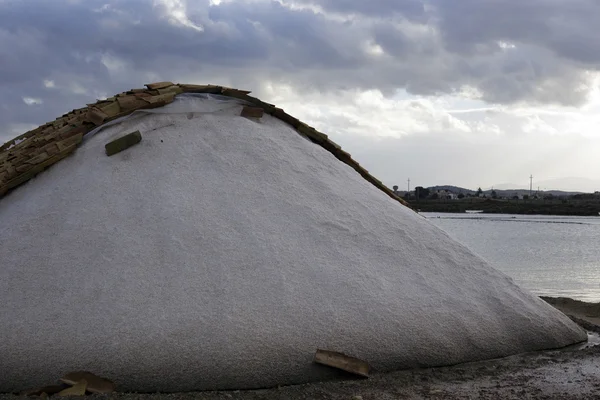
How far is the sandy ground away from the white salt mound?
140 millimetres

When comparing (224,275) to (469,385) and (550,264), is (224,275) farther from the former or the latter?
(550,264)

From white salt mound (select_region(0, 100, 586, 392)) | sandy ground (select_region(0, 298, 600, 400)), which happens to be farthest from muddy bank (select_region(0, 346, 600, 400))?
white salt mound (select_region(0, 100, 586, 392))

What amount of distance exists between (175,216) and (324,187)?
1.51m

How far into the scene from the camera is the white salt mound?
4523 millimetres

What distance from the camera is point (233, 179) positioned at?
586cm

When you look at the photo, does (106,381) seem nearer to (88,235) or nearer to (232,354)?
(232,354)

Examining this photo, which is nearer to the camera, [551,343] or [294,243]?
[294,243]

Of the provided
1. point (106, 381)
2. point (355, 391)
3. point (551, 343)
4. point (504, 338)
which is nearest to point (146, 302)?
point (106, 381)

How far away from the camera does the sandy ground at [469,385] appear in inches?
171

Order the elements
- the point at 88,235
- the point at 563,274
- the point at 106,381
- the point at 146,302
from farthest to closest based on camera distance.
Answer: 1. the point at 563,274
2. the point at 88,235
3. the point at 146,302
4. the point at 106,381

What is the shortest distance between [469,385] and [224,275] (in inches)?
75.4

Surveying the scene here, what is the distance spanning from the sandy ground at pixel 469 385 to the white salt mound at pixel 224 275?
0.46 ft

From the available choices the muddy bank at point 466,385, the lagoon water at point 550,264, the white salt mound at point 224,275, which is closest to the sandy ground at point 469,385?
the muddy bank at point 466,385

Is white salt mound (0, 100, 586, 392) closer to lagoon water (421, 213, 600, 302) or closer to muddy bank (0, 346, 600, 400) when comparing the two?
muddy bank (0, 346, 600, 400)
